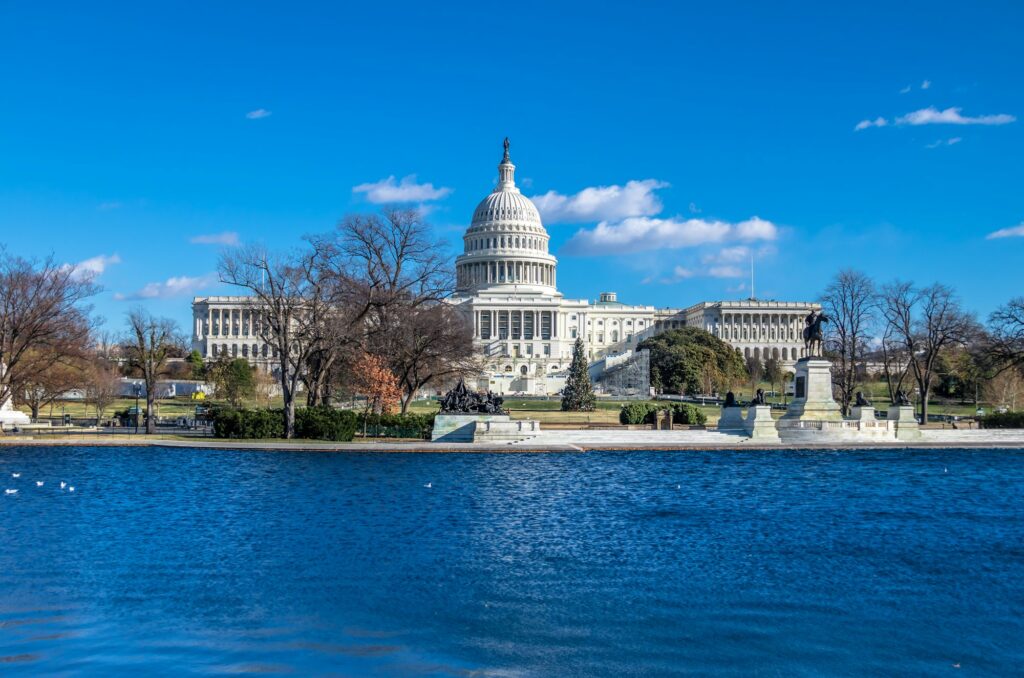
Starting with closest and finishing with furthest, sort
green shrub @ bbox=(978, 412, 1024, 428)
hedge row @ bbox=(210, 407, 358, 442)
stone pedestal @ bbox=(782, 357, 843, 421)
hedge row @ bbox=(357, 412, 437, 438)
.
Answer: hedge row @ bbox=(210, 407, 358, 442) → hedge row @ bbox=(357, 412, 437, 438) → stone pedestal @ bbox=(782, 357, 843, 421) → green shrub @ bbox=(978, 412, 1024, 428)

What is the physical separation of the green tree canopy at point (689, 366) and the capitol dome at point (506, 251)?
42.3m

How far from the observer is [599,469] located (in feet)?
101

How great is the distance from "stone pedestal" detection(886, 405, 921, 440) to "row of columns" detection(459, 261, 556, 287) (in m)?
99.1

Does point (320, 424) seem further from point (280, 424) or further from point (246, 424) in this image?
point (246, 424)

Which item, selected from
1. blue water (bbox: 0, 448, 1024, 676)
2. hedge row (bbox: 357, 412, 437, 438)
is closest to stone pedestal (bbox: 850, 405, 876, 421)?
blue water (bbox: 0, 448, 1024, 676)

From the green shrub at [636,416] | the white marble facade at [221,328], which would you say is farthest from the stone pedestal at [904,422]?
the white marble facade at [221,328]

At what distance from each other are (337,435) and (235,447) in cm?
402

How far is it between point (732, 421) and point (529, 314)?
91818 millimetres

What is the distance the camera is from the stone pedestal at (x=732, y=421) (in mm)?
42975

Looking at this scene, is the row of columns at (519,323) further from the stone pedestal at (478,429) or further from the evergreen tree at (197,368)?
the stone pedestal at (478,429)

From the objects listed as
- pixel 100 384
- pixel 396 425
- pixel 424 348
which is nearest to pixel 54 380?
pixel 100 384

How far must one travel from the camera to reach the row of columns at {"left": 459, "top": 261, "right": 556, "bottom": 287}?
14088 centimetres

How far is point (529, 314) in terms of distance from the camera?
135 meters

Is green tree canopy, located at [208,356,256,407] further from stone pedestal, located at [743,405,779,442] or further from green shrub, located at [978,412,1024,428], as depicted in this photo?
green shrub, located at [978,412,1024,428]
